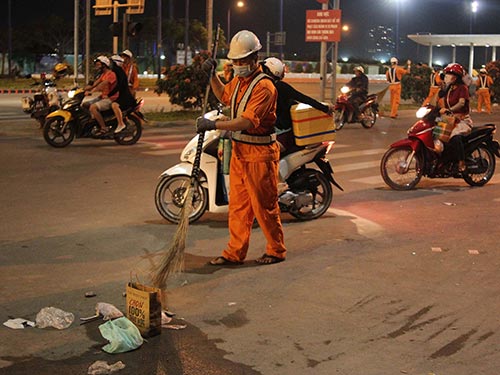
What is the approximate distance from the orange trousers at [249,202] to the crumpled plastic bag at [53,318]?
6.52 ft

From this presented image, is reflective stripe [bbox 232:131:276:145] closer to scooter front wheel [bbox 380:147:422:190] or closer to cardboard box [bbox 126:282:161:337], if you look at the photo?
cardboard box [bbox 126:282:161:337]

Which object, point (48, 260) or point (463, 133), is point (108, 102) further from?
point (48, 260)

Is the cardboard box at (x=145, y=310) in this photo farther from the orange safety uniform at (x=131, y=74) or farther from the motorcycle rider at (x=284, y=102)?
the orange safety uniform at (x=131, y=74)

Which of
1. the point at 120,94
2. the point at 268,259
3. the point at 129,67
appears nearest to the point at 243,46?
the point at 268,259

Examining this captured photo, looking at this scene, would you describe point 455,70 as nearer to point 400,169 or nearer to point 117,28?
point 400,169

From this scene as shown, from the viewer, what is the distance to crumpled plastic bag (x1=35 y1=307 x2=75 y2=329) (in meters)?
5.88

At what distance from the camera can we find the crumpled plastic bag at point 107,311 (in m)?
6.01

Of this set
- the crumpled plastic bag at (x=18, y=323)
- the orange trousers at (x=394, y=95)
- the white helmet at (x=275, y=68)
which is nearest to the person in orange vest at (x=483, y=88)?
the orange trousers at (x=394, y=95)

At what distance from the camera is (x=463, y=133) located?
12.2m

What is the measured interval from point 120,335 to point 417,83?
101 ft

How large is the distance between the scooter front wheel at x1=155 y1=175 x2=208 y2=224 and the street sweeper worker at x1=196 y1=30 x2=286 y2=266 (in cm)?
154

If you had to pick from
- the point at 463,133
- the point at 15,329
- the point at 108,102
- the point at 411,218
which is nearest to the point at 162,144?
the point at 108,102

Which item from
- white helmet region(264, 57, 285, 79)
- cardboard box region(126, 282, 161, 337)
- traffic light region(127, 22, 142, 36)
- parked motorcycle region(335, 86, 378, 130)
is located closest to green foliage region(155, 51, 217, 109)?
traffic light region(127, 22, 142, 36)

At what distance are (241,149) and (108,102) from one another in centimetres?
886
